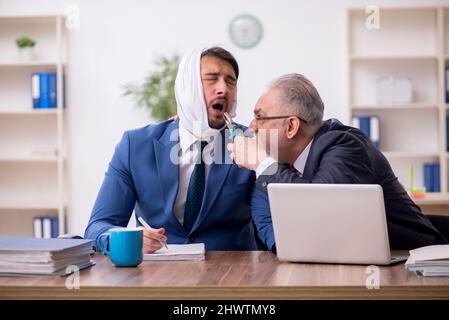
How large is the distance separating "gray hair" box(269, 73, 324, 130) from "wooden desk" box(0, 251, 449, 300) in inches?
26.5

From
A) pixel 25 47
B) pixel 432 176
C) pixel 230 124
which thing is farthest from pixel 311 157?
pixel 25 47

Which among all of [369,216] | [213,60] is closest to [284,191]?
[369,216]

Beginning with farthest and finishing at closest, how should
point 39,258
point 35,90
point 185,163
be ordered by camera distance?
point 35,90 → point 185,163 → point 39,258

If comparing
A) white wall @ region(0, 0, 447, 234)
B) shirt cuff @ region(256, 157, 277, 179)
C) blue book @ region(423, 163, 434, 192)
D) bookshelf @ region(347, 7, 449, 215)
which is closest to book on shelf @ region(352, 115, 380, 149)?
bookshelf @ region(347, 7, 449, 215)

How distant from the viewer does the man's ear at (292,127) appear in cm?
232

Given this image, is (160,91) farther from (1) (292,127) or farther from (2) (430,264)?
(2) (430,264)

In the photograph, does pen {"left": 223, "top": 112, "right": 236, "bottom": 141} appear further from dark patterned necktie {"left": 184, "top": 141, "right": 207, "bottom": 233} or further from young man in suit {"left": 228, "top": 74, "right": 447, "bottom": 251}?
dark patterned necktie {"left": 184, "top": 141, "right": 207, "bottom": 233}

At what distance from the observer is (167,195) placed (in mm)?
2395

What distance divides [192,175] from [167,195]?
105mm

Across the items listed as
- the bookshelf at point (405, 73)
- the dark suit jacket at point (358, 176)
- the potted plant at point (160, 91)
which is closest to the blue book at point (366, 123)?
the bookshelf at point (405, 73)

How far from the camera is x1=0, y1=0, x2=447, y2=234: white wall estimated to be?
5.83m

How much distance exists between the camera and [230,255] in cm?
205

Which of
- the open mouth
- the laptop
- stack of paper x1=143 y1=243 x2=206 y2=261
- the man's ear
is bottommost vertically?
stack of paper x1=143 y1=243 x2=206 y2=261
